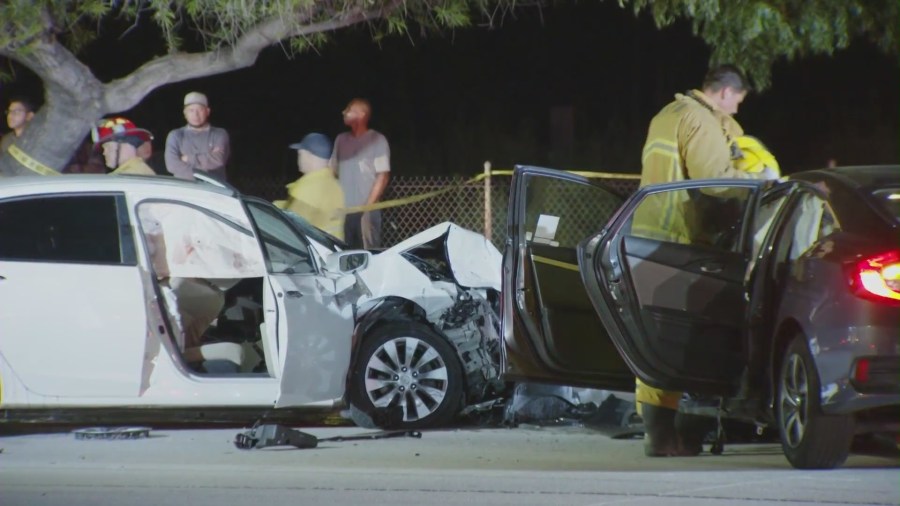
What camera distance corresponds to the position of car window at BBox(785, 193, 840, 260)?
7312 millimetres

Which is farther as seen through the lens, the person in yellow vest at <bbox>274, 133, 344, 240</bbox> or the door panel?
the person in yellow vest at <bbox>274, 133, 344, 240</bbox>

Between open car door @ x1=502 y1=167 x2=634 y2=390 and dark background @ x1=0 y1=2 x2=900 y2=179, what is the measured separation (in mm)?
13389

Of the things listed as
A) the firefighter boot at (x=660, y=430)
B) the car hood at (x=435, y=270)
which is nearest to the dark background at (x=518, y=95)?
the car hood at (x=435, y=270)

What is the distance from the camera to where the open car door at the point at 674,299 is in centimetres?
771

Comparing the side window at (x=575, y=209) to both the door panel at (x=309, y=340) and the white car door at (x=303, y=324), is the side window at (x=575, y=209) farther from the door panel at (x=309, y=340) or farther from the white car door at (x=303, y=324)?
the door panel at (x=309, y=340)

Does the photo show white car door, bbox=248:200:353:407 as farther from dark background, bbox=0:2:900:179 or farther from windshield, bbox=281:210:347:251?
dark background, bbox=0:2:900:179

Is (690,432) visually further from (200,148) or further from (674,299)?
(200,148)

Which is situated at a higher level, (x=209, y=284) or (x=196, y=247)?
(x=196, y=247)

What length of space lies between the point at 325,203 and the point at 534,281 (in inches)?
165

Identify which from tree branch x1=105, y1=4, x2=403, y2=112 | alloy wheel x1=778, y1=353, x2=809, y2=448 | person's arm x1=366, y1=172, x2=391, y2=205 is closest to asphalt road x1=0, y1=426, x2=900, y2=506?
alloy wheel x1=778, y1=353, x2=809, y2=448

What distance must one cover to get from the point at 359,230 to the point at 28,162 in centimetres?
293

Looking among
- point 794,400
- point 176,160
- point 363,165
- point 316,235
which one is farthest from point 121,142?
point 794,400

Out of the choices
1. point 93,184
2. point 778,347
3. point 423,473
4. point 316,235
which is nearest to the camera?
point 778,347

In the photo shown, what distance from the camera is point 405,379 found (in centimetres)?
928
